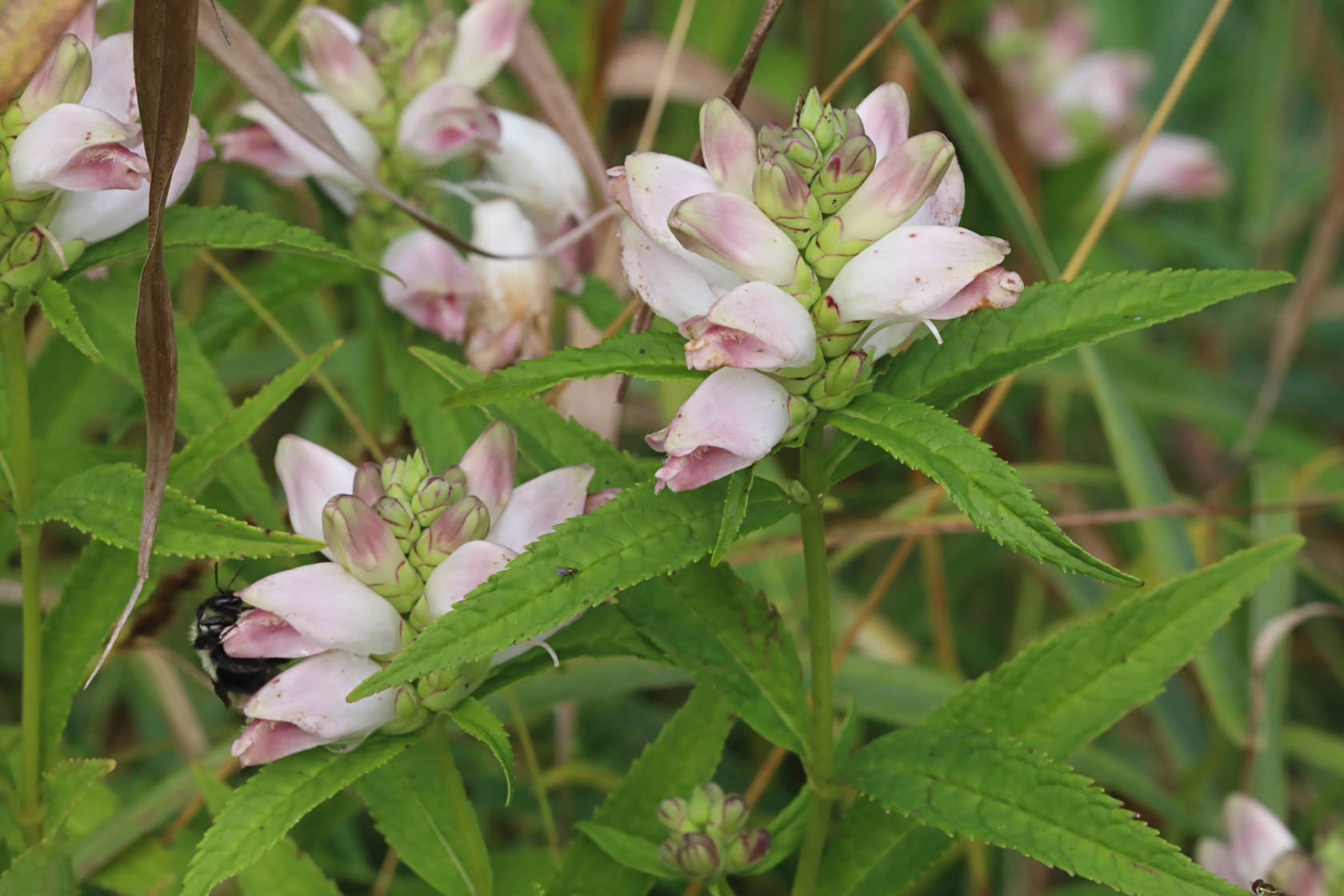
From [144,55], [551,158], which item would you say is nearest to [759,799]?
[551,158]

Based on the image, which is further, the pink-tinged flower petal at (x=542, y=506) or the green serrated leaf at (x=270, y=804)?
the pink-tinged flower petal at (x=542, y=506)

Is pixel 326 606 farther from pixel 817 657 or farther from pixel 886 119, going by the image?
pixel 886 119

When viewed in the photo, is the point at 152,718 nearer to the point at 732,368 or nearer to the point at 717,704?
the point at 717,704

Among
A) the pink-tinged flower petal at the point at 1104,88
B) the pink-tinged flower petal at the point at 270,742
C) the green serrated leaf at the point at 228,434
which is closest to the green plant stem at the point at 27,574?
the green serrated leaf at the point at 228,434

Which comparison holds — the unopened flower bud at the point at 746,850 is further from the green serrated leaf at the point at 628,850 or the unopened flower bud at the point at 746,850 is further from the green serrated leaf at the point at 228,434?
the green serrated leaf at the point at 228,434

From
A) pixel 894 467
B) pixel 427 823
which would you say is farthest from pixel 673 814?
pixel 894 467

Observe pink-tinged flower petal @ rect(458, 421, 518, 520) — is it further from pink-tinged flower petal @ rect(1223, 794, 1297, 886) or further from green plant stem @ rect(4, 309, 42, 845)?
pink-tinged flower petal @ rect(1223, 794, 1297, 886)

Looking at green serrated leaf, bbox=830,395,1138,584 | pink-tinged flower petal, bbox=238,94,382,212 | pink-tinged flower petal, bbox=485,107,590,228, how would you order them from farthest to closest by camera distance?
pink-tinged flower petal, bbox=485,107,590,228, pink-tinged flower petal, bbox=238,94,382,212, green serrated leaf, bbox=830,395,1138,584

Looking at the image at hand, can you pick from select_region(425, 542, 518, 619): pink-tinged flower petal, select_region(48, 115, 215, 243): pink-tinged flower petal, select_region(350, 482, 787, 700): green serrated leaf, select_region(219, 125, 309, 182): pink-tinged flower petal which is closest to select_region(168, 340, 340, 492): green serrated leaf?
select_region(48, 115, 215, 243): pink-tinged flower petal
